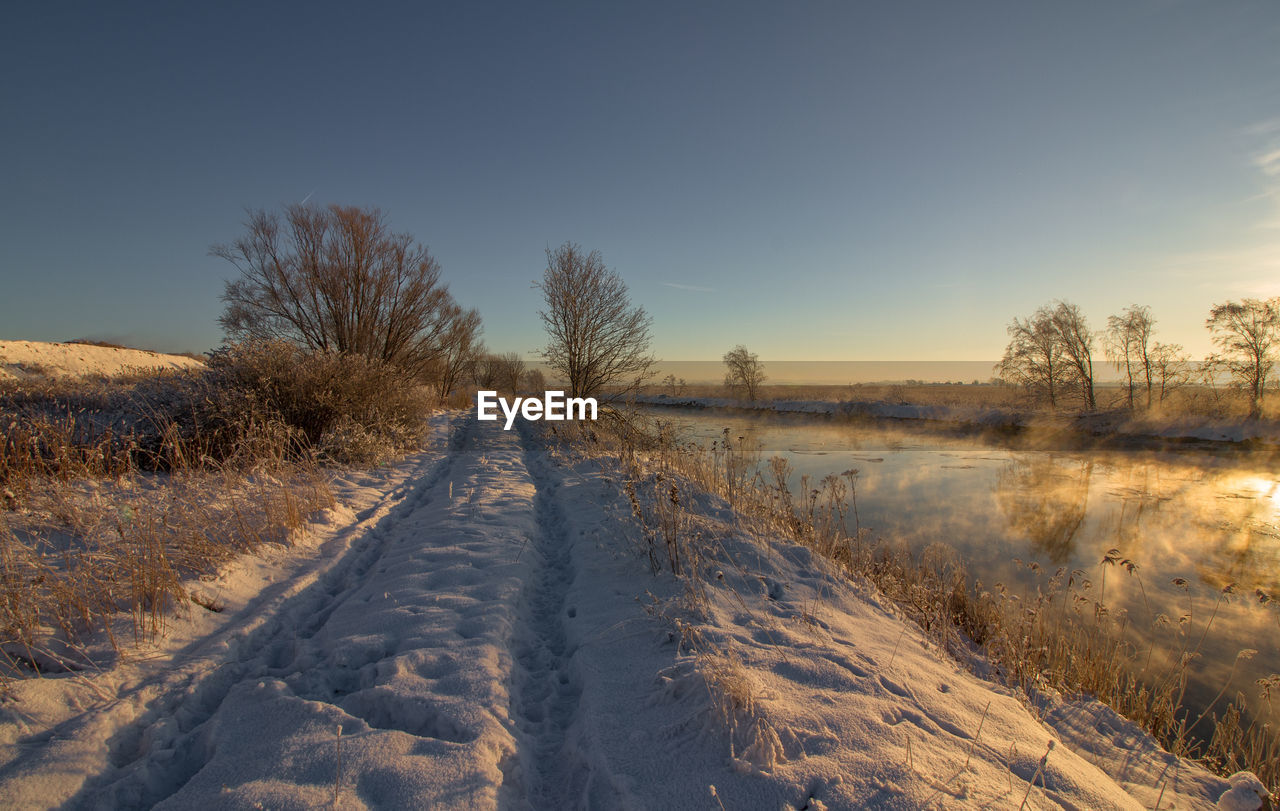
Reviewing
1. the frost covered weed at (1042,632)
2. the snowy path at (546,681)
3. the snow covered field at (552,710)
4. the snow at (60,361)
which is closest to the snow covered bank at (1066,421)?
the frost covered weed at (1042,632)

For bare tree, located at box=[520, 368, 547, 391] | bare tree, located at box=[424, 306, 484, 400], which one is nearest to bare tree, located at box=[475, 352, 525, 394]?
bare tree, located at box=[520, 368, 547, 391]

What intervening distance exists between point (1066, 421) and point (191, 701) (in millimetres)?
31646

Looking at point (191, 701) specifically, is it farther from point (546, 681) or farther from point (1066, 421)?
point (1066, 421)

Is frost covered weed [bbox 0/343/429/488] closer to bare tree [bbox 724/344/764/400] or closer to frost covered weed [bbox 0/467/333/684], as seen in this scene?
frost covered weed [bbox 0/467/333/684]

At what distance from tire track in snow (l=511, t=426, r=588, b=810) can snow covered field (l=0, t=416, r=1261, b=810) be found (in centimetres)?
2

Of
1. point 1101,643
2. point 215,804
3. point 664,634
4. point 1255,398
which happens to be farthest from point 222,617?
point 1255,398

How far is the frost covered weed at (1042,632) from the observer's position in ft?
12.1

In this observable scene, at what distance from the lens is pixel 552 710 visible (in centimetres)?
287

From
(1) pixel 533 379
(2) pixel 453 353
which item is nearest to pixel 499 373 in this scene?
(1) pixel 533 379

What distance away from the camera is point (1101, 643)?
5.12 meters

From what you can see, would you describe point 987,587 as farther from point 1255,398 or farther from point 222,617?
point 1255,398

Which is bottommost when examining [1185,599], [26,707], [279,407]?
[1185,599]

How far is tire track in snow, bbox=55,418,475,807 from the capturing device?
208cm

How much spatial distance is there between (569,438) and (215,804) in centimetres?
1208
